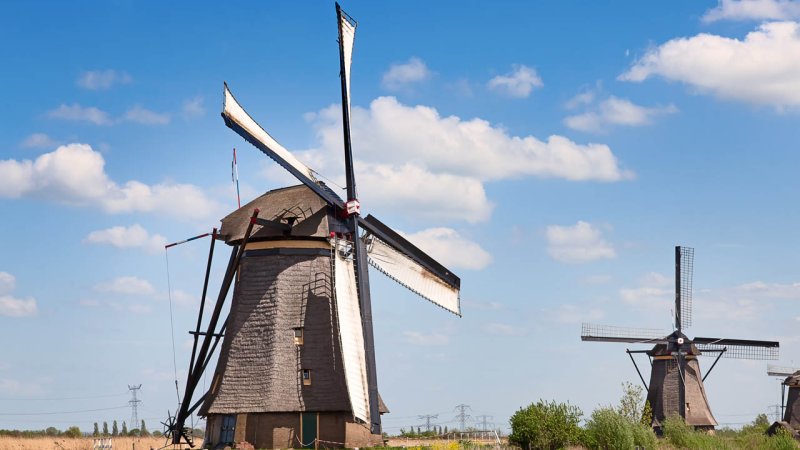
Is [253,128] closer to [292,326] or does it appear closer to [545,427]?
[292,326]

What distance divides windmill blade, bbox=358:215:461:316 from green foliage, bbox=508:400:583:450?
4613mm

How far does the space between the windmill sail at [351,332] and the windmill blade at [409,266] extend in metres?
1.69

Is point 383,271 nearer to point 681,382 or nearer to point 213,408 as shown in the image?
point 213,408

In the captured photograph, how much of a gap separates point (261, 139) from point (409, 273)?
6821mm

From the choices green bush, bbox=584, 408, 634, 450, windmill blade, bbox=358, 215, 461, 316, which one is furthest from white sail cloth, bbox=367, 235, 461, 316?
green bush, bbox=584, 408, 634, 450

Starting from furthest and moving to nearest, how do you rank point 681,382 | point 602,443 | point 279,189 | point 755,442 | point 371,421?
point 681,382, point 755,442, point 602,443, point 279,189, point 371,421

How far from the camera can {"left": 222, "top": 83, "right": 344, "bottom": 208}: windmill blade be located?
3225 cm

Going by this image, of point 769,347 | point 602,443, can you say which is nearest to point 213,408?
point 602,443

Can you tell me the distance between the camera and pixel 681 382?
55938 mm

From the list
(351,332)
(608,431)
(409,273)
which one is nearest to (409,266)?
(409,273)

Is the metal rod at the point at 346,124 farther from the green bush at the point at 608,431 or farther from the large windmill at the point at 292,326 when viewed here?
the green bush at the point at 608,431

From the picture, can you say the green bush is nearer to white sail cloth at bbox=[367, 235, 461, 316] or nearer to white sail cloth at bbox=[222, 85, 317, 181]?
white sail cloth at bbox=[367, 235, 461, 316]

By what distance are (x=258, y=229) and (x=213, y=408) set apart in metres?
5.75

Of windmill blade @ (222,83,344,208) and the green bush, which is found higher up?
windmill blade @ (222,83,344,208)
